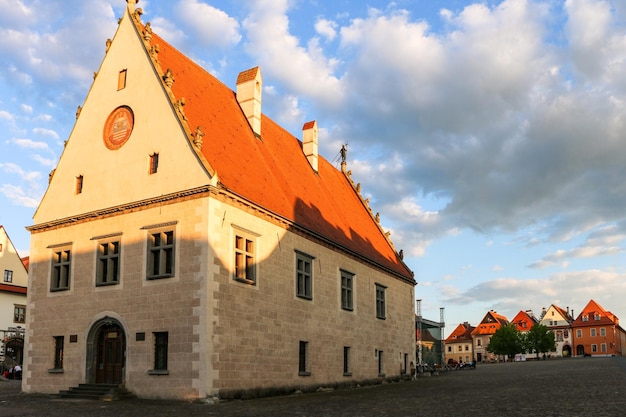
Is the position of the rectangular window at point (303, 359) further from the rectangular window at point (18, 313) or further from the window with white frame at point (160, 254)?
the rectangular window at point (18, 313)

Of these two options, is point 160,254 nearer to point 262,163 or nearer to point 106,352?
point 106,352

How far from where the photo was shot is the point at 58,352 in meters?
25.2

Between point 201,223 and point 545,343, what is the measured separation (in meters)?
108

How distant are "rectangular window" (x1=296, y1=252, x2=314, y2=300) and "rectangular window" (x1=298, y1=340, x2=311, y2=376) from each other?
82.6 inches

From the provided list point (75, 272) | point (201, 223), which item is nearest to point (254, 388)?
point (201, 223)

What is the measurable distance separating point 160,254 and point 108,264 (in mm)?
2844

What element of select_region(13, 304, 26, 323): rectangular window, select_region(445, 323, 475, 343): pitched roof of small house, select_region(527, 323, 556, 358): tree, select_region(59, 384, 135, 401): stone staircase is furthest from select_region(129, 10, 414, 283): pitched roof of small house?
select_region(445, 323, 475, 343): pitched roof of small house

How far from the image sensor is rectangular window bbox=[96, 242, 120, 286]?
23938 mm

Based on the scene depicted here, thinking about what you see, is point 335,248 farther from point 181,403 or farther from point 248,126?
point 181,403

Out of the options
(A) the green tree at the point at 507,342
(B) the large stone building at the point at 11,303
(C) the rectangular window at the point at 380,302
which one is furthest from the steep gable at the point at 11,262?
(A) the green tree at the point at 507,342

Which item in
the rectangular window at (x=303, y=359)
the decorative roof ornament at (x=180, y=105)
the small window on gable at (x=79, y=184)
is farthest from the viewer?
the rectangular window at (x=303, y=359)

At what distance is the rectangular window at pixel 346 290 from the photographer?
31609mm

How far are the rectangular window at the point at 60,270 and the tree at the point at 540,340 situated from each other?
4159 inches

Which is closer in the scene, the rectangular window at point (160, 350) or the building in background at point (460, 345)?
the rectangular window at point (160, 350)
